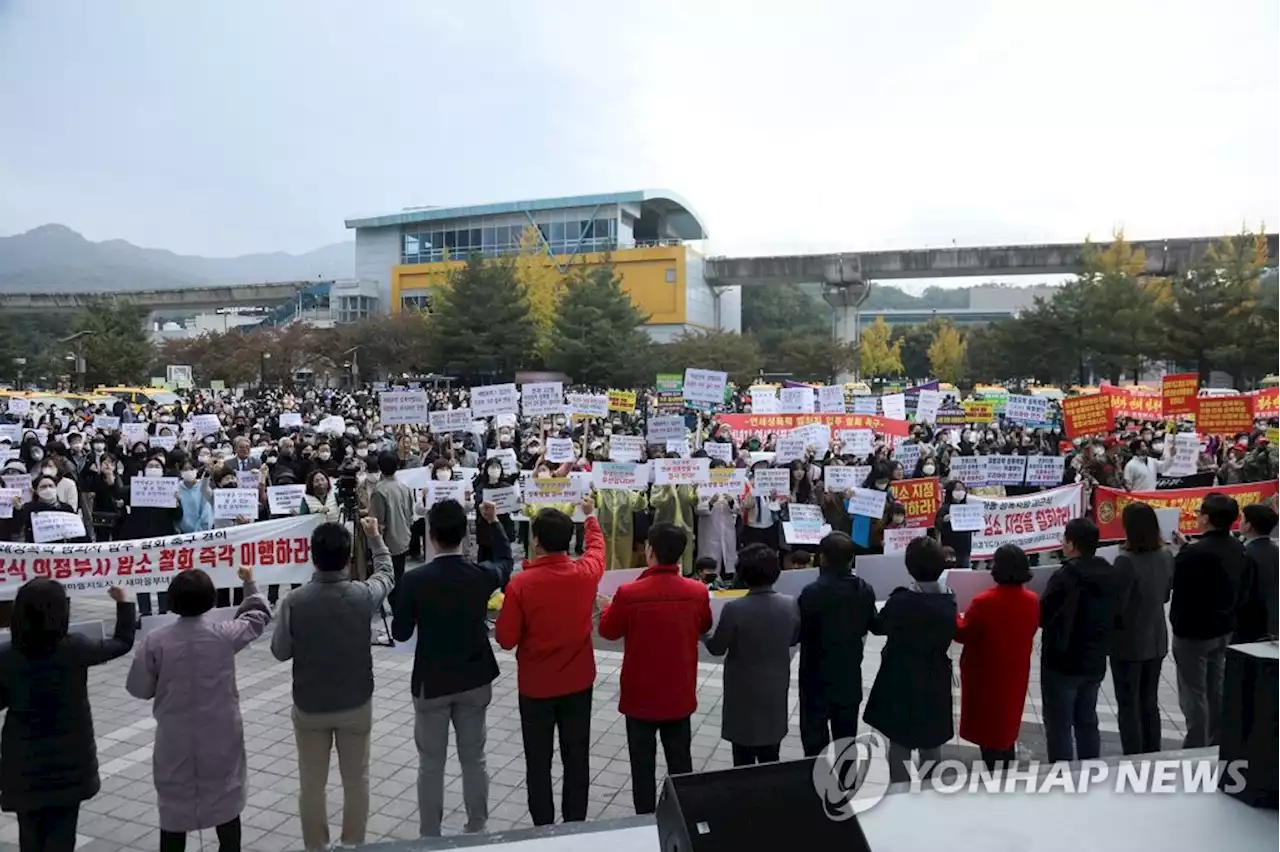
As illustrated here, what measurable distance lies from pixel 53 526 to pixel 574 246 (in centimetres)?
5490

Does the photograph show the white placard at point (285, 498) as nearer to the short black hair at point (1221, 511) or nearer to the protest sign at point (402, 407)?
the protest sign at point (402, 407)

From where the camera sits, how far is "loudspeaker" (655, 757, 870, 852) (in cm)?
173

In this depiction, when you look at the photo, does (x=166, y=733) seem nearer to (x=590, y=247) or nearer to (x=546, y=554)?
(x=546, y=554)

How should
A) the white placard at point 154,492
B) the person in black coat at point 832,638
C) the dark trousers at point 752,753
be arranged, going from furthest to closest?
the white placard at point 154,492 < the dark trousers at point 752,753 < the person in black coat at point 832,638

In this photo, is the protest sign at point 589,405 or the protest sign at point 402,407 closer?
the protest sign at point 402,407

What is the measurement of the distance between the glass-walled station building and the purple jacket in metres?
51.3

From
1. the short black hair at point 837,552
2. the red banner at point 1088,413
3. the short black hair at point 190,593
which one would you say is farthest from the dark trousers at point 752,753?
the red banner at point 1088,413

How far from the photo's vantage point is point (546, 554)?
407 centimetres

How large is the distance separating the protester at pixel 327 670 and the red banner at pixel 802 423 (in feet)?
37.9

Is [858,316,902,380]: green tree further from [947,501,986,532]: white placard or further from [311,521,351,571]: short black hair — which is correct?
[311,521,351,571]: short black hair

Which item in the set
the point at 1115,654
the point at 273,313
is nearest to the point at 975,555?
the point at 1115,654

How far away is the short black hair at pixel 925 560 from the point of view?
13.5 ft

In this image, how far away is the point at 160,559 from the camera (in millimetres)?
6543

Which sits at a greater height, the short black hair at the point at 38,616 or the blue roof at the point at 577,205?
the blue roof at the point at 577,205
